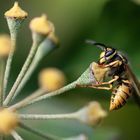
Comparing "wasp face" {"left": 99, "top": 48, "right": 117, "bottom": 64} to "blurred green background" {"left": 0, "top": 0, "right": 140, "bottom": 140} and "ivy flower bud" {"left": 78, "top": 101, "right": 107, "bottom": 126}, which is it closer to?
"ivy flower bud" {"left": 78, "top": 101, "right": 107, "bottom": 126}

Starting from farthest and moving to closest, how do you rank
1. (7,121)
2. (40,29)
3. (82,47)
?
1. (82,47)
2. (40,29)
3. (7,121)

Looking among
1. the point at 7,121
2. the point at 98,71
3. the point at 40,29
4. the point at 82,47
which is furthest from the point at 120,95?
the point at 82,47

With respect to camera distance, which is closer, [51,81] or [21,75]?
[51,81]

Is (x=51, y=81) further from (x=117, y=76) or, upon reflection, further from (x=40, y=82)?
(x=117, y=76)

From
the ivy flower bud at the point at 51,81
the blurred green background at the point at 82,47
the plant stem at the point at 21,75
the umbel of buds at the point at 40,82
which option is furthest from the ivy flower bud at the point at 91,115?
the blurred green background at the point at 82,47

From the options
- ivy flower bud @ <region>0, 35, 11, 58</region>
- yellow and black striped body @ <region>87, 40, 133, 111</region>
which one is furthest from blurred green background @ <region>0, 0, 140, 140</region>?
ivy flower bud @ <region>0, 35, 11, 58</region>

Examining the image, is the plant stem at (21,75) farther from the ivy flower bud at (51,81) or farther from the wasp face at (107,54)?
the wasp face at (107,54)
